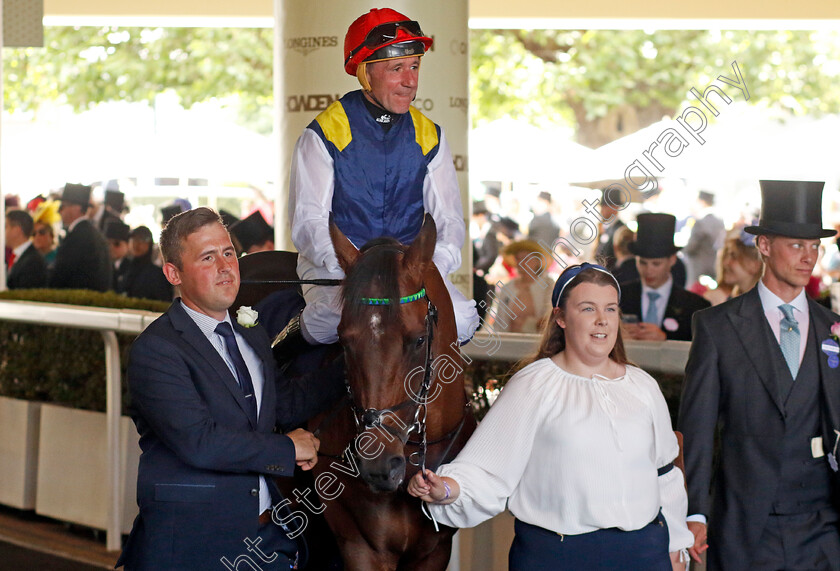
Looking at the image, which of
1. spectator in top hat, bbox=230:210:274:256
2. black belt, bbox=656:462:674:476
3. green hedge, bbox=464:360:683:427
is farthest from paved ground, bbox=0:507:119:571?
black belt, bbox=656:462:674:476

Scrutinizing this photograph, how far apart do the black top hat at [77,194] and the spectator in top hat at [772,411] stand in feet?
27.2

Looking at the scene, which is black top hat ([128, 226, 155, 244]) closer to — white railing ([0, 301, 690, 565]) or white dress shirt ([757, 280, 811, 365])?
white railing ([0, 301, 690, 565])

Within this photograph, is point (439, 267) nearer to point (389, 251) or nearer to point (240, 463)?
point (389, 251)

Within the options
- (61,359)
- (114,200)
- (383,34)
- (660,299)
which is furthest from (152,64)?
(383,34)

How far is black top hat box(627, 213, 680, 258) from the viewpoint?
6043mm

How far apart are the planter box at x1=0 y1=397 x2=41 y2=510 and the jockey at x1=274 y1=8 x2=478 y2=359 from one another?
3743 mm

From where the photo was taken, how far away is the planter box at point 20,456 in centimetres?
669

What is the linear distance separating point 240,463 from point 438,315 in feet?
2.51

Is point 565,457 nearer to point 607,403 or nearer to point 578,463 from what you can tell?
point 578,463

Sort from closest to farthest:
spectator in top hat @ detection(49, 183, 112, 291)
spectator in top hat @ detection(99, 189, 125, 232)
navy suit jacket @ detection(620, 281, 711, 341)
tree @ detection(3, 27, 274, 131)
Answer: navy suit jacket @ detection(620, 281, 711, 341) < spectator in top hat @ detection(49, 183, 112, 291) < spectator in top hat @ detection(99, 189, 125, 232) < tree @ detection(3, 27, 274, 131)

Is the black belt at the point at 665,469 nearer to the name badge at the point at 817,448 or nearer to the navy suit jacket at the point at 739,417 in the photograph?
the navy suit jacket at the point at 739,417

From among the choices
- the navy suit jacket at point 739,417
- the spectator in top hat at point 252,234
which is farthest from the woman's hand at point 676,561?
the spectator in top hat at point 252,234

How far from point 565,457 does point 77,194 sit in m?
8.67

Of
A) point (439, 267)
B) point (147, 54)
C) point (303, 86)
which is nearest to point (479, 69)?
point (147, 54)
